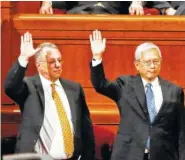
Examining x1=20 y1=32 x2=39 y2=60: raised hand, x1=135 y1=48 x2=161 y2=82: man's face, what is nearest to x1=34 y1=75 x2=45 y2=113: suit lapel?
x1=20 y1=32 x2=39 y2=60: raised hand

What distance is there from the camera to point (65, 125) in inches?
150

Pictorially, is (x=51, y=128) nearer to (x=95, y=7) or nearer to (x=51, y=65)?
(x=51, y=65)

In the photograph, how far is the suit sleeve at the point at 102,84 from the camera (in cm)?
377

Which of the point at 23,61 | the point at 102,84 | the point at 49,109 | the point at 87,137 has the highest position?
the point at 23,61

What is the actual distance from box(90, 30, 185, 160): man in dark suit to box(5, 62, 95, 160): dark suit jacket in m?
0.13

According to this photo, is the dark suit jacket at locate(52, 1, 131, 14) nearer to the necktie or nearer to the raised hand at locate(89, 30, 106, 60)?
the raised hand at locate(89, 30, 106, 60)

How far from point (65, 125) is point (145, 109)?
1.13ft

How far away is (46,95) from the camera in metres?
3.87

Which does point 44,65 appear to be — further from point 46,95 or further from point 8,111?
point 8,111

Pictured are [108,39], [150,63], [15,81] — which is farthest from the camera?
[108,39]

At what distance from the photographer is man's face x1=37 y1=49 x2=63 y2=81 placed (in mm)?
3828

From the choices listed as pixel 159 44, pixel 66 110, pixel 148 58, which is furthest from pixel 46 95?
pixel 159 44

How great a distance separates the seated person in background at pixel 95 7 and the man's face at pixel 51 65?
0.70m

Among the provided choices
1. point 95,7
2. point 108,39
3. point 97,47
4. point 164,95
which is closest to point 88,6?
point 95,7
